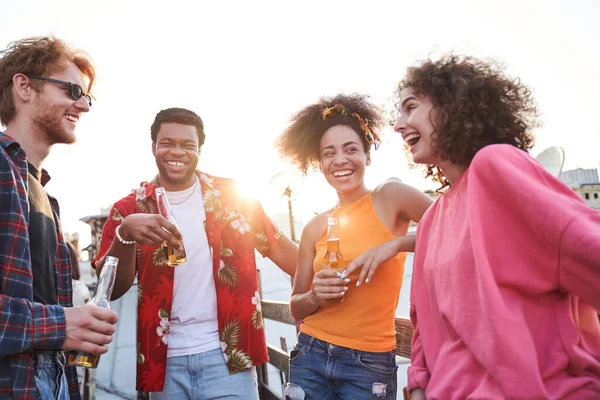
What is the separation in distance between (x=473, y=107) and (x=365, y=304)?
1.11m

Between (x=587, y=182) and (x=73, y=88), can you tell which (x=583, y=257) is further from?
(x=587, y=182)

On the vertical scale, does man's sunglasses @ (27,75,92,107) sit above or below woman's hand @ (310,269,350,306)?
above

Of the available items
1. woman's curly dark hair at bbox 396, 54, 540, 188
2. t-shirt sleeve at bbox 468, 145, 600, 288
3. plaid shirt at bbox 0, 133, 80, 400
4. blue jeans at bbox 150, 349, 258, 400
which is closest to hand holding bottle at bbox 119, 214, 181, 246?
plaid shirt at bbox 0, 133, 80, 400

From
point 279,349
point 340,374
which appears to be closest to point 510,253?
point 340,374

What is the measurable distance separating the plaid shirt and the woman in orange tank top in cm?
115

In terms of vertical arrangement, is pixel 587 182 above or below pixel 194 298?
above

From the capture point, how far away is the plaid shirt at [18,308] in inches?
57.8

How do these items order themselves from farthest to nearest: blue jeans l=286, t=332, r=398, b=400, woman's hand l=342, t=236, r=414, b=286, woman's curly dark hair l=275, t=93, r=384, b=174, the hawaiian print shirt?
woman's curly dark hair l=275, t=93, r=384, b=174 → the hawaiian print shirt → blue jeans l=286, t=332, r=398, b=400 → woman's hand l=342, t=236, r=414, b=286

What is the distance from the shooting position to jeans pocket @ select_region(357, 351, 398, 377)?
2020 millimetres

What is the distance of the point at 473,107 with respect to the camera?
1.50m

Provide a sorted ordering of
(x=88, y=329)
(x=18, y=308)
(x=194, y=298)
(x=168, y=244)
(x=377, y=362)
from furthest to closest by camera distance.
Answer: (x=194, y=298) → (x=168, y=244) → (x=377, y=362) → (x=88, y=329) → (x=18, y=308)

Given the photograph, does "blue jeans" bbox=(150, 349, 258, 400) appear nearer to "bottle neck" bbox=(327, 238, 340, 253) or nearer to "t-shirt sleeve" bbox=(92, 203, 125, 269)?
"t-shirt sleeve" bbox=(92, 203, 125, 269)

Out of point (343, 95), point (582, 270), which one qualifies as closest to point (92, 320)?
point (582, 270)

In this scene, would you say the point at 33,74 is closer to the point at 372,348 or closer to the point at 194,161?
the point at 194,161
